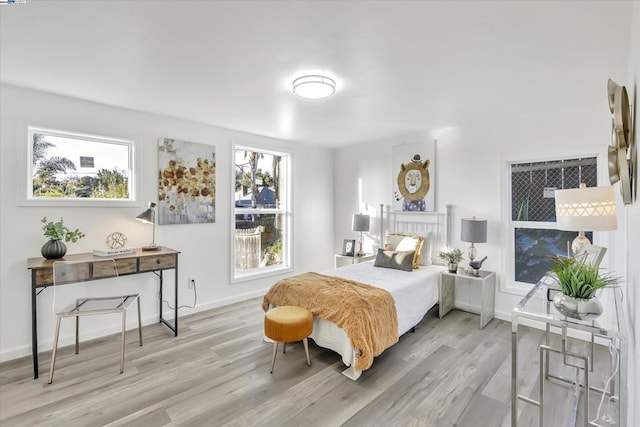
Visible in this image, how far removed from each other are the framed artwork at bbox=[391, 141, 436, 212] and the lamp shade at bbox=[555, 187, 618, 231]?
7.25 feet

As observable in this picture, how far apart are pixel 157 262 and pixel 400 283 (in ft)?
8.30

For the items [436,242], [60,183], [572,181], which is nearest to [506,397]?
[436,242]

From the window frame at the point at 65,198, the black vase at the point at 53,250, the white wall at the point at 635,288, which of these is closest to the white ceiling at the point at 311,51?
the window frame at the point at 65,198

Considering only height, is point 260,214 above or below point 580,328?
above

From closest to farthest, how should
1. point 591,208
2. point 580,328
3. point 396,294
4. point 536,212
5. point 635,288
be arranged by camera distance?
point 635,288
point 580,328
point 591,208
point 396,294
point 536,212

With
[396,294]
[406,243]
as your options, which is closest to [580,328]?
[396,294]

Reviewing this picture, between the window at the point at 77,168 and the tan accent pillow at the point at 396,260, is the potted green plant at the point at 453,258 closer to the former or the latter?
the tan accent pillow at the point at 396,260

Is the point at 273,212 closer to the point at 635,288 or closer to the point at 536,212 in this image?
the point at 536,212

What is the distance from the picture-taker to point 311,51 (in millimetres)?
2021

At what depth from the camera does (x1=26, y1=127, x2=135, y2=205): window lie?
2.83 metres

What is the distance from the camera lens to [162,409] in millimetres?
2014

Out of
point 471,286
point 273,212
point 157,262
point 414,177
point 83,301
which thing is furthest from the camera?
point 273,212

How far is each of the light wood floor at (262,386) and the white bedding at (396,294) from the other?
0.19 m

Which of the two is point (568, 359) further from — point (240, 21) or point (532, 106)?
point (240, 21)
